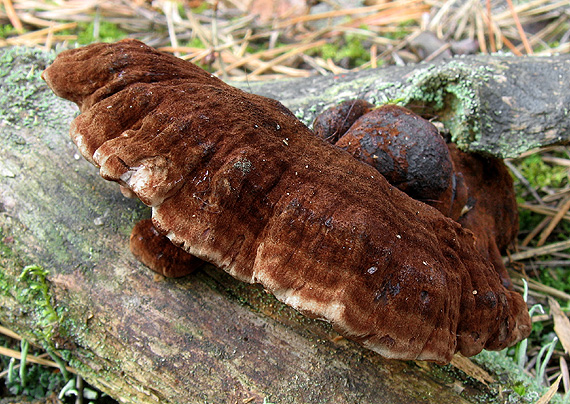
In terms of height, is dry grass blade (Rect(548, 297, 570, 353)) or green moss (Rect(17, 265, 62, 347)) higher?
green moss (Rect(17, 265, 62, 347))

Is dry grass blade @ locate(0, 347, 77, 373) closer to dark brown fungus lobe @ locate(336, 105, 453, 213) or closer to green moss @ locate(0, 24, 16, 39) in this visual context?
dark brown fungus lobe @ locate(336, 105, 453, 213)

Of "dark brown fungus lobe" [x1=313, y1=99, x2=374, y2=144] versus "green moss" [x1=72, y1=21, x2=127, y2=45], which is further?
"green moss" [x1=72, y1=21, x2=127, y2=45]

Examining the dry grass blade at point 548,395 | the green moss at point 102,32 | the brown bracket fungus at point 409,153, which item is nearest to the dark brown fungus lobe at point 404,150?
the brown bracket fungus at point 409,153

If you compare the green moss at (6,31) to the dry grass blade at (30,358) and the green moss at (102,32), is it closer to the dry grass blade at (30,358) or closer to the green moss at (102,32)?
the green moss at (102,32)

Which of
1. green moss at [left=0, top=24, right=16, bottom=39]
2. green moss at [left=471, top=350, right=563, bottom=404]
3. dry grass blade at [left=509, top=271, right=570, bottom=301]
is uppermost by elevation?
green moss at [left=0, top=24, right=16, bottom=39]

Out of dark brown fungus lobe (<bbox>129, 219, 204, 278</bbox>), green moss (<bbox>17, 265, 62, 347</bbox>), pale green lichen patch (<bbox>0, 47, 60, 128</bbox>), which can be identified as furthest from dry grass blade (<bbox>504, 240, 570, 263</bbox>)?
pale green lichen patch (<bbox>0, 47, 60, 128</bbox>)

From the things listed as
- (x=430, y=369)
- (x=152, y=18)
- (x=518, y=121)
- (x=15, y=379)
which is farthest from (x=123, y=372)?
(x=152, y=18)

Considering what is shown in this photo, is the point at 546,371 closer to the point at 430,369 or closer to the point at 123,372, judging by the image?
the point at 430,369
